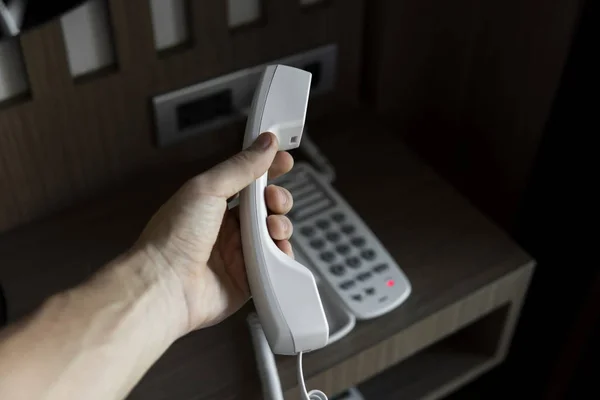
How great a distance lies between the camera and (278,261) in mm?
689

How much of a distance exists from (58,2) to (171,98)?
0.94 ft

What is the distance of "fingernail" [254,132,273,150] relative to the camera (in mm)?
692

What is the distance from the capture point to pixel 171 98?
35.0 inches

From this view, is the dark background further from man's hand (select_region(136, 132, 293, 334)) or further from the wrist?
the wrist

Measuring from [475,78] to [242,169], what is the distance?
19.8 inches

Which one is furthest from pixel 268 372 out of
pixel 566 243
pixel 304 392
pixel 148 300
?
pixel 566 243

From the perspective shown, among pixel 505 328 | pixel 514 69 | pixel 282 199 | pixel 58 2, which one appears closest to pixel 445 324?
pixel 505 328

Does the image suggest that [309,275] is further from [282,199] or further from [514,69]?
[514,69]

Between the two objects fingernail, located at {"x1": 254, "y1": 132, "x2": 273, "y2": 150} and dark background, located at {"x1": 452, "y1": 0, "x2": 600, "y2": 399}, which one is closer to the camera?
fingernail, located at {"x1": 254, "y1": 132, "x2": 273, "y2": 150}

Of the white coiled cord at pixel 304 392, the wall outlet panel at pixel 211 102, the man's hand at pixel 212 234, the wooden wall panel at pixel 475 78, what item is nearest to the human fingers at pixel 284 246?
the man's hand at pixel 212 234

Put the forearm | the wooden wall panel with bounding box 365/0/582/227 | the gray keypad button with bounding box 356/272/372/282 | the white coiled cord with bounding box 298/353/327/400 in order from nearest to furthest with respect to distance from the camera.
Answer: the forearm, the white coiled cord with bounding box 298/353/327/400, the gray keypad button with bounding box 356/272/372/282, the wooden wall panel with bounding box 365/0/582/227

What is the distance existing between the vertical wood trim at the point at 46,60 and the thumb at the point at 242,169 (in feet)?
0.76

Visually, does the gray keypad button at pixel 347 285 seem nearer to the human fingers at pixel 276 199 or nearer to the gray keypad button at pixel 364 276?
the gray keypad button at pixel 364 276

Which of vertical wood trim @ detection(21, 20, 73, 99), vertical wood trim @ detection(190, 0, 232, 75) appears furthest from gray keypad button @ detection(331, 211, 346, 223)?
vertical wood trim @ detection(21, 20, 73, 99)
